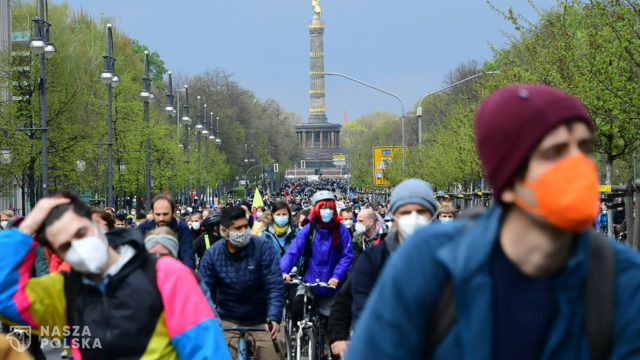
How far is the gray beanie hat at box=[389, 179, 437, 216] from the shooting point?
5660 millimetres

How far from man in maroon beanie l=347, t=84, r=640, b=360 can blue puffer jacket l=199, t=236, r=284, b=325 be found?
6077 mm

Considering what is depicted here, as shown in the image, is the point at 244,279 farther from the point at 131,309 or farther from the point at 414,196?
the point at 131,309

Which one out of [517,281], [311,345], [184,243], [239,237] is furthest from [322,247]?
[517,281]

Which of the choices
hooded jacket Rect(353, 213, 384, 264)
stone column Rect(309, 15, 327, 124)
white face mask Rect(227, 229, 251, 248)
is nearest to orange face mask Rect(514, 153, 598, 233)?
white face mask Rect(227, 229, 251, 248)

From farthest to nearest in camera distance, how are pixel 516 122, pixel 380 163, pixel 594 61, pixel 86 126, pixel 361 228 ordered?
pixel 380 163 → pixel 86 126 → pixel 594 61 → pixel 361 228 → pixel 516 122

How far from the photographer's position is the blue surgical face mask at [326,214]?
10.3 m

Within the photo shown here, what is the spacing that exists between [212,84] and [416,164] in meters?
40.1

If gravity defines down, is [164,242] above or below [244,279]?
above

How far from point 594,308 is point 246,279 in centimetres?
634

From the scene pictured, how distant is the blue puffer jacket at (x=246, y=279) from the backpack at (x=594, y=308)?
6.07 m

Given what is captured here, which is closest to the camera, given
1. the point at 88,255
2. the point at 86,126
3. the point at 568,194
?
the point at 568,194

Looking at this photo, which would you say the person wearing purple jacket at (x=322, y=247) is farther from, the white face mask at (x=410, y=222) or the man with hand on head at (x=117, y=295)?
the man with hand on head at (x=117, y=295)

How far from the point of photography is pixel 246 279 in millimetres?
8414

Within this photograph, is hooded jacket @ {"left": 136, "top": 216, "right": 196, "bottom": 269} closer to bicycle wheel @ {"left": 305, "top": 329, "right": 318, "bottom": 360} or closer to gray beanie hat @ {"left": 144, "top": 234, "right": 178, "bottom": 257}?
bicycle wheel @ {"left": 305, "top": 329, "right": 318, "bottom": 360}
